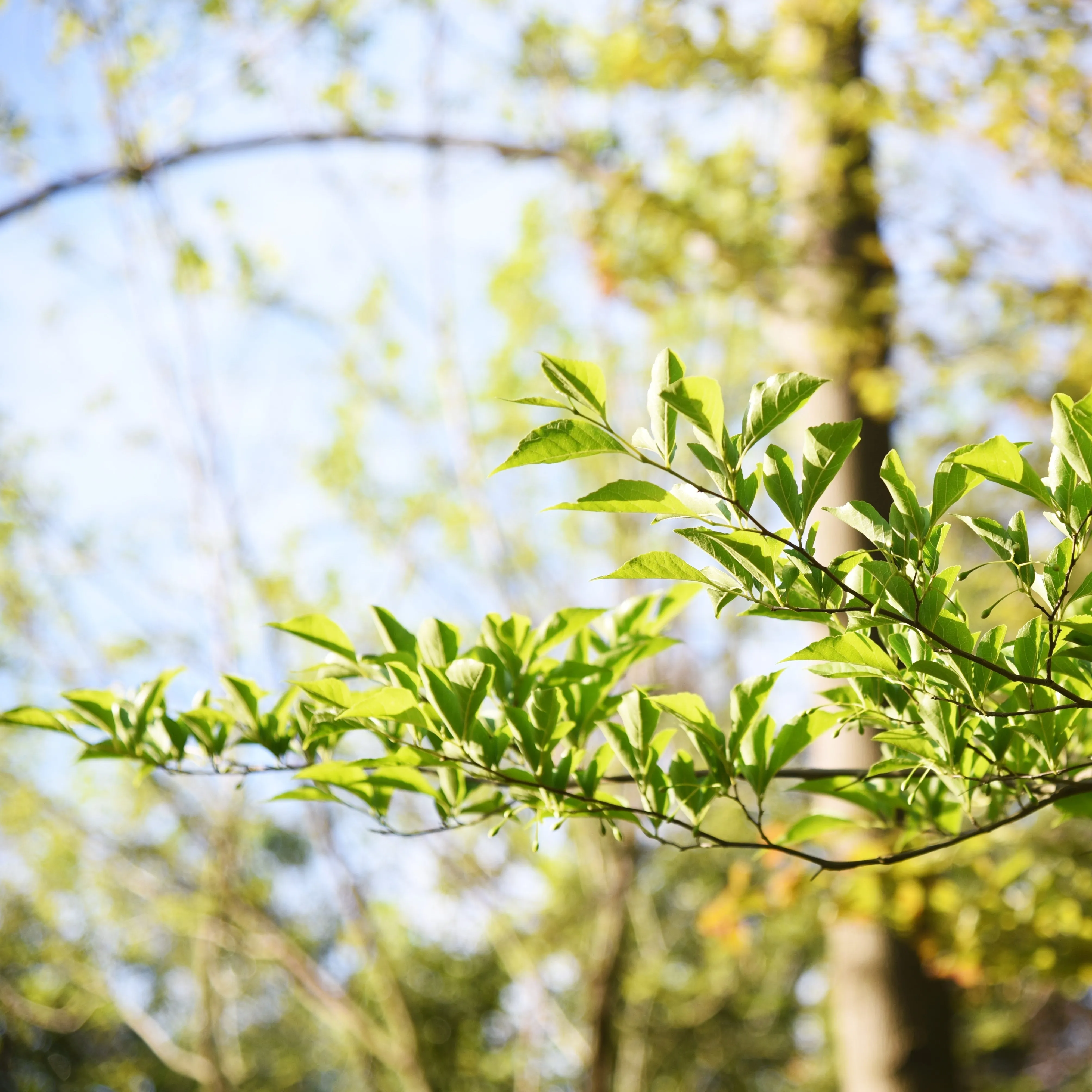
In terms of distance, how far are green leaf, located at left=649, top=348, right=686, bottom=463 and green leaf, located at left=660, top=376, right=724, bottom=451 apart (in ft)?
0.03

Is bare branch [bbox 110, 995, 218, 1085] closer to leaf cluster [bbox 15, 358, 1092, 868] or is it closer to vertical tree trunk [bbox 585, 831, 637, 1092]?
vertical tree trunk [bbox 585, 831, 637, 1092]

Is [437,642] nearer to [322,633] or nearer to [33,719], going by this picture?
[322,633]

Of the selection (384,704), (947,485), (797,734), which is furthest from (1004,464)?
(384,704)

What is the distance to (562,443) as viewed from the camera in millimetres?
587

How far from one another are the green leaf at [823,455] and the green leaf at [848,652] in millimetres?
92

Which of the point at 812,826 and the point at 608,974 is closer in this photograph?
the point at 812,826

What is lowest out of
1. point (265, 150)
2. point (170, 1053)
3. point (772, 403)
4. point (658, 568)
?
point (170, 1053)

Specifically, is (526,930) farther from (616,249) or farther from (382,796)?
(382,796)

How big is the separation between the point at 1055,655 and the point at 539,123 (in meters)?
4.59

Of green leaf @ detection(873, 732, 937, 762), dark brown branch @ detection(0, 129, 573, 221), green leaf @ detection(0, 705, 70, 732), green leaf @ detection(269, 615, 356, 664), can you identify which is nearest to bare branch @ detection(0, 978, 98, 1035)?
dark brown branch @ detection(0, 129, 573, 221)

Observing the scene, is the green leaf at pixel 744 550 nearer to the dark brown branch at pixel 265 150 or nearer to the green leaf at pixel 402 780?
the green leaf at pixel 402 780

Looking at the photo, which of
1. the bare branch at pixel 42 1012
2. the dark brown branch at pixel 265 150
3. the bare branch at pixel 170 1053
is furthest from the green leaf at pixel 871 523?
the bare branch at pixel 42 1012

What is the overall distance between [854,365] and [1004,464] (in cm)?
255

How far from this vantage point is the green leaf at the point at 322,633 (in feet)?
2.89
